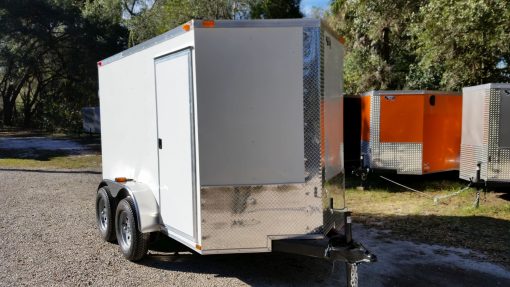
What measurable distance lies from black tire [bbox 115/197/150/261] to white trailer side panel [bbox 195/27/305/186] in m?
1.59

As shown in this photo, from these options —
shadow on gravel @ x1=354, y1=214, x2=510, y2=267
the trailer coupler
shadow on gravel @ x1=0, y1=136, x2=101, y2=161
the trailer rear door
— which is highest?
the trailer rear door

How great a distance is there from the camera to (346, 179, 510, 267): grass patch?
687cm

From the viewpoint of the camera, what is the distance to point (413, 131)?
34.2 feet

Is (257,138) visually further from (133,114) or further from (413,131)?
(413,131)

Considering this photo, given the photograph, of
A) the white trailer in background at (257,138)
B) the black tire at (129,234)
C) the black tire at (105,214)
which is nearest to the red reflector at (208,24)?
the white trailer in background at (257,138)

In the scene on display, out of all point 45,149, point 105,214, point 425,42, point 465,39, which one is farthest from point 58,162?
point 465,39

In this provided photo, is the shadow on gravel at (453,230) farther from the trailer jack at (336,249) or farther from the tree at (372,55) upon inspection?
the tree at (372,55)

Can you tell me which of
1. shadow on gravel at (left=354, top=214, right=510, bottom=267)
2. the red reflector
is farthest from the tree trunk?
the red reflector

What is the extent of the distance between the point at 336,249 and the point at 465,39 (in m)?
9.00

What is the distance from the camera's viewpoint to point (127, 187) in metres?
6.03

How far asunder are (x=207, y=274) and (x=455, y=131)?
7.41 m

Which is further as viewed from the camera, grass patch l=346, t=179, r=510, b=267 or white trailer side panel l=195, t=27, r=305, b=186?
grass patch l=346, t=179, r=510, b=267

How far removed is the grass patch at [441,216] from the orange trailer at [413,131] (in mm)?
606

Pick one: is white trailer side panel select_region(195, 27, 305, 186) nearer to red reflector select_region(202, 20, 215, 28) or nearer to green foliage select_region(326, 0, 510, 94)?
red reflector select_region(202, 20, 215, 28)
